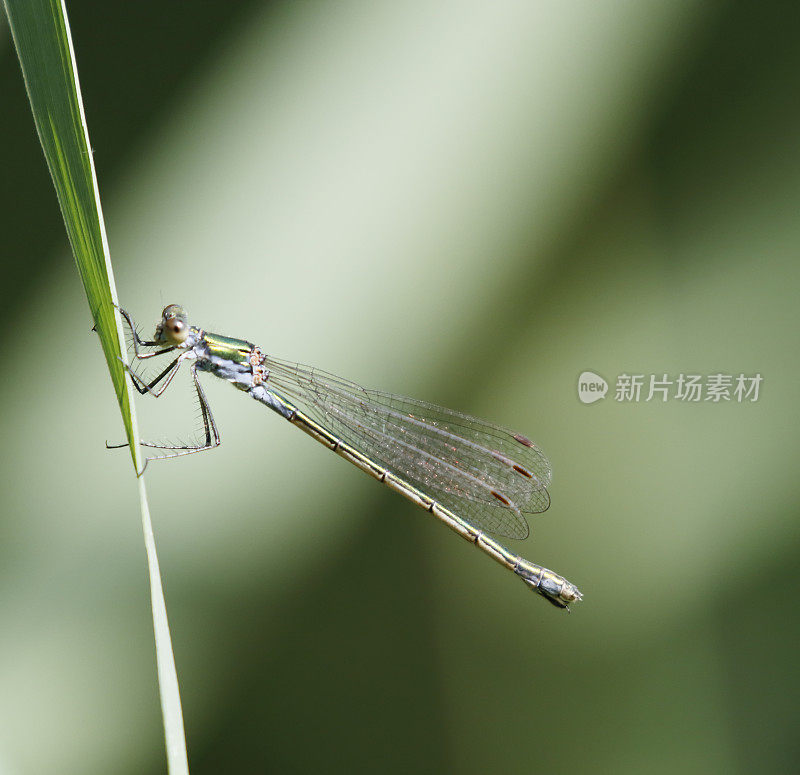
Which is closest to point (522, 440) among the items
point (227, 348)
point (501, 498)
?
point (501, 498)

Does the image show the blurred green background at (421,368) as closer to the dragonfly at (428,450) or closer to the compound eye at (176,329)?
the dragonfly at (428,450)

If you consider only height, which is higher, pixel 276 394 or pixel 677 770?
pixel 276 394

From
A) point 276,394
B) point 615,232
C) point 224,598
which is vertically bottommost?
point 224,598

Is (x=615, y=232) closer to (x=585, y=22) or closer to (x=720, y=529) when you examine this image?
(x=585, y=22)

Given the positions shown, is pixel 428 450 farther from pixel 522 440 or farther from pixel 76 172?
pixel 76 172

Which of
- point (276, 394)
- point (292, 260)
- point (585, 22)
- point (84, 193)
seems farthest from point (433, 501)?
point (585, 22)

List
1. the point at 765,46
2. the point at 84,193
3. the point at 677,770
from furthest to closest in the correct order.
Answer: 1. the point at 677,770
2. the point at 765,46
3. the point at 84,193
